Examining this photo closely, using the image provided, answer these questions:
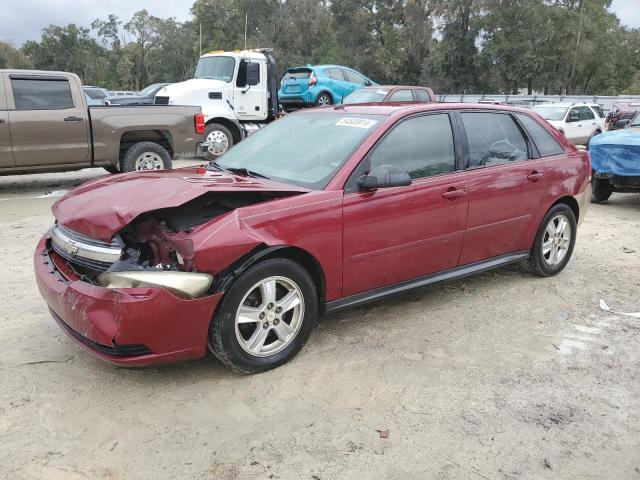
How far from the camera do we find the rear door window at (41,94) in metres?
8.56

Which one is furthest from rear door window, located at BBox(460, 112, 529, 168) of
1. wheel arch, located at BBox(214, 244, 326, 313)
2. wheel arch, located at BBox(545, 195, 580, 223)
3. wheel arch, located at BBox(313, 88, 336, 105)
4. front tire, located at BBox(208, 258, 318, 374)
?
wheel arch, located at BBox(313, 88, 336, 105)

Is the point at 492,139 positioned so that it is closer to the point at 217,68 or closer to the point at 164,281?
the point at 164,281

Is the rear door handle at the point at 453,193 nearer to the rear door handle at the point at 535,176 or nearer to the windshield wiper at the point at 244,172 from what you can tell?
the rear door handle at the point at 535,176

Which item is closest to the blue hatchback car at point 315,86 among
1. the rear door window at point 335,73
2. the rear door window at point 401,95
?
the rear door window at point 335,73

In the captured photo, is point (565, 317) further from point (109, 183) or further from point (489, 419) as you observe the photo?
point (109, 183)

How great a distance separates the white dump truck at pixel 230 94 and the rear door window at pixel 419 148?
9182 millimetres

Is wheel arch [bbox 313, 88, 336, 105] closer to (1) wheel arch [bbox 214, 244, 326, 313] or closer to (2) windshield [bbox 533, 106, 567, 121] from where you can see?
(2) windshield [bbox 533, 106, 567, 121]

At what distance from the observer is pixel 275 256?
11.2 ft

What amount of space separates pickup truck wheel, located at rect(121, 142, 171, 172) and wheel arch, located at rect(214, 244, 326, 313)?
255 inches

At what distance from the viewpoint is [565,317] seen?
4500 millimetres

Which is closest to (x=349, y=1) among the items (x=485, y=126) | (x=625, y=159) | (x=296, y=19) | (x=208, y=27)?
(x=296, y=19)

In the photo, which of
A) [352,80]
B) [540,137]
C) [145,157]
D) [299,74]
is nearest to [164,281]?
[540,137]

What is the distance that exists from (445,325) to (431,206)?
0.91 metres

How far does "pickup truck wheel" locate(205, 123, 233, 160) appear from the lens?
508 inches
